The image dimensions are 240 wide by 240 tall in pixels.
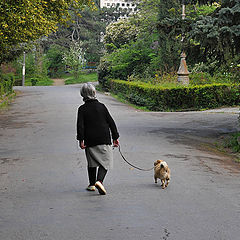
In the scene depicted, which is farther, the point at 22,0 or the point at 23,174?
the point at 22,0

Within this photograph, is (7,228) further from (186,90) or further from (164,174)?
(186,90)

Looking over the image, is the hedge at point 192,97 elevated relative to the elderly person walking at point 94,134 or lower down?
lower down

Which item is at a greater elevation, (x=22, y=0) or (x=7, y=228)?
(x=22, y=0)

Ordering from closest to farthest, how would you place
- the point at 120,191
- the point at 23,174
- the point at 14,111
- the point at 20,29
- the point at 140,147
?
the point at 120,191 → the point at 23,174 → the point at 140,147 → the point at 20,29 → the point at 14,111

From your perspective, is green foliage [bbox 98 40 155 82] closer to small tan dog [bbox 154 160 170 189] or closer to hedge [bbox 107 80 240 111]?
hedge [bbox 107 80 240 111]

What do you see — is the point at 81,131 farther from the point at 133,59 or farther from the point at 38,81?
the point at 38,81

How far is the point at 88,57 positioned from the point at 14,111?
63.6m

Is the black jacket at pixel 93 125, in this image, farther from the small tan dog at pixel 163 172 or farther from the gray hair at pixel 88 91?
the small tan dog at pixel 163 172

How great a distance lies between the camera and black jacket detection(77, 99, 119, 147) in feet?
23.2

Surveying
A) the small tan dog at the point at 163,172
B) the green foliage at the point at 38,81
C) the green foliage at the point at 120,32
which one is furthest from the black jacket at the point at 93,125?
the green foliage at the point at 38,81

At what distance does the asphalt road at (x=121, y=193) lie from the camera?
5.37 meters

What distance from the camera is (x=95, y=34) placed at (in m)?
87.2

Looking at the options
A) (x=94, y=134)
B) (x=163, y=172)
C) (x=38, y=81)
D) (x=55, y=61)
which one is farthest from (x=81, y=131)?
(x=55, y=61)

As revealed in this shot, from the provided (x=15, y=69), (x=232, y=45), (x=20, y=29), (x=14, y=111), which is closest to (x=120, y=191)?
(x=232, y=45)
